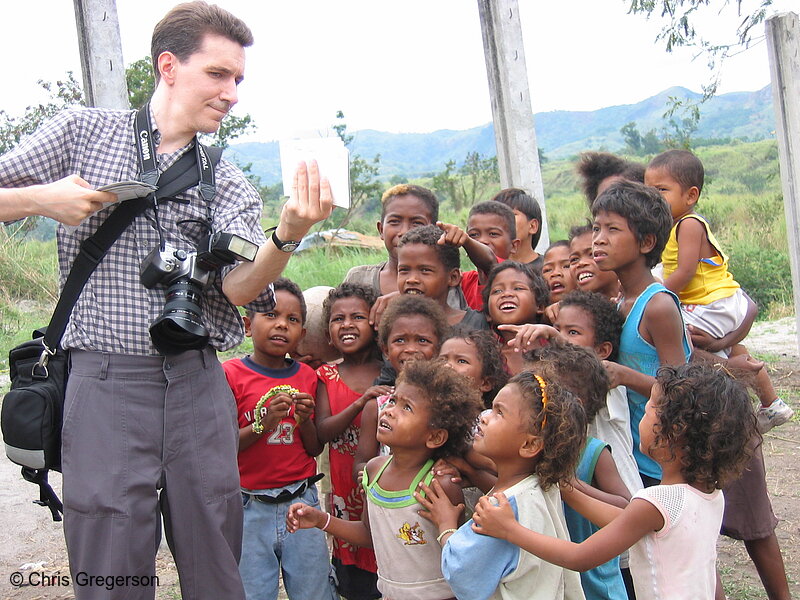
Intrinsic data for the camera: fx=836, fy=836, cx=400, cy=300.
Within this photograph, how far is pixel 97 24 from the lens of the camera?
363 centimetres

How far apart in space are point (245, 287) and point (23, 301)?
30.8 feet

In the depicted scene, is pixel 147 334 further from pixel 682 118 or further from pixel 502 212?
pixel 682 118

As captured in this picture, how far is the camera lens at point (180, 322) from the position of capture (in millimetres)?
2197

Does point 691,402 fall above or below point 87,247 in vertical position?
below

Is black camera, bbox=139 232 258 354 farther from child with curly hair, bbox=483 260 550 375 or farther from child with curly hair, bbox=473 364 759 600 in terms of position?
child with curly hair, bbox=483 260 550 375

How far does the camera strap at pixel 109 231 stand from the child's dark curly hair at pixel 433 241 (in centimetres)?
121

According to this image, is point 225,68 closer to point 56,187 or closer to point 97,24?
point 56,187

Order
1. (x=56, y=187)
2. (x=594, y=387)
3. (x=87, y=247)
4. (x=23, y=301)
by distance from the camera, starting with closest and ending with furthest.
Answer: (x=56, y=187)
(x=87, y=247)
(x=594, y=387)
(x=23, y=301)

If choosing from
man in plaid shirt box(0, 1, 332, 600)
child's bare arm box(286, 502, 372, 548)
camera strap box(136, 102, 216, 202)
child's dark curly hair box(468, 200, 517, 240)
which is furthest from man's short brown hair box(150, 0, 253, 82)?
child's dark curly hair box(468, 200, 517, 240)

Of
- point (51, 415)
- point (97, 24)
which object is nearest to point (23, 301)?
point (97, 24)

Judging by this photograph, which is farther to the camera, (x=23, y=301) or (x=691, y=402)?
(x=23, y=301)

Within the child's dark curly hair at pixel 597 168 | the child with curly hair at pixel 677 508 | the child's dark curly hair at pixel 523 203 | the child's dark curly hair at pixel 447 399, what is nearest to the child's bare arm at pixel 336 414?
the child's dark curly hair at pixel 447 399

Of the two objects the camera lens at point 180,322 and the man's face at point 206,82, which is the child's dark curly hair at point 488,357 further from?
→ the man's face at point 206,82

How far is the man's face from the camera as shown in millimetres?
2381
